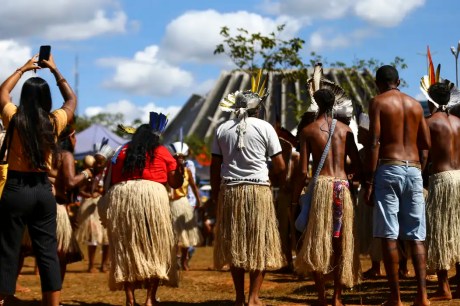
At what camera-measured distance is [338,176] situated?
743 cm

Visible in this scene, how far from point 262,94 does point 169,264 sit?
6.16ft

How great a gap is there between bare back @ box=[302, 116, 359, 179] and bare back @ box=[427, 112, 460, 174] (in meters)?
0.83

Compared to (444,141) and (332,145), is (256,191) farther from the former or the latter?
(444,141)

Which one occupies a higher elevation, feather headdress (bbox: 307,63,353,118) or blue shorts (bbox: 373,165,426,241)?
feather headdress (bbox: 307,63,353,118)

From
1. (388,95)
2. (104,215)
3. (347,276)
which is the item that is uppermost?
(388,95)

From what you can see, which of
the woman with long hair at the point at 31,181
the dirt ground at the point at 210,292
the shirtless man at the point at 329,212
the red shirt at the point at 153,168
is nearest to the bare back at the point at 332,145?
the shirtless man at the point at 329,212

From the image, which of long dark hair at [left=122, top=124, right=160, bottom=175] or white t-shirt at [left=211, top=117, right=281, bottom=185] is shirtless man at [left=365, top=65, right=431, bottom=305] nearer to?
white t-shirt at [left=211, top=117, right=281, bottom=185]

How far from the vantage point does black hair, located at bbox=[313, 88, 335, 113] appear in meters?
7.58

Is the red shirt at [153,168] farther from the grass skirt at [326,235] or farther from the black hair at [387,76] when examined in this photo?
the black hair at [387,76]

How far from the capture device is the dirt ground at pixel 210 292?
27.6 feet

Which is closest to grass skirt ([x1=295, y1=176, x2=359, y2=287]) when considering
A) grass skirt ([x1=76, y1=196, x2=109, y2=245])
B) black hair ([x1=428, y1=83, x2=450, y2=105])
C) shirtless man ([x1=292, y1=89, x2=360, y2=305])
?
shirtless man ([x1=292, y1=89, x2=360, y2=305])

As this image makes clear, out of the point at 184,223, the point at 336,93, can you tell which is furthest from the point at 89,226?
the point at 336,93

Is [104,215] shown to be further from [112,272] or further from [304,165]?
[304,165]

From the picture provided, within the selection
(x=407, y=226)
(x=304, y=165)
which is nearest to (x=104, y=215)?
(x=304, y=165)
